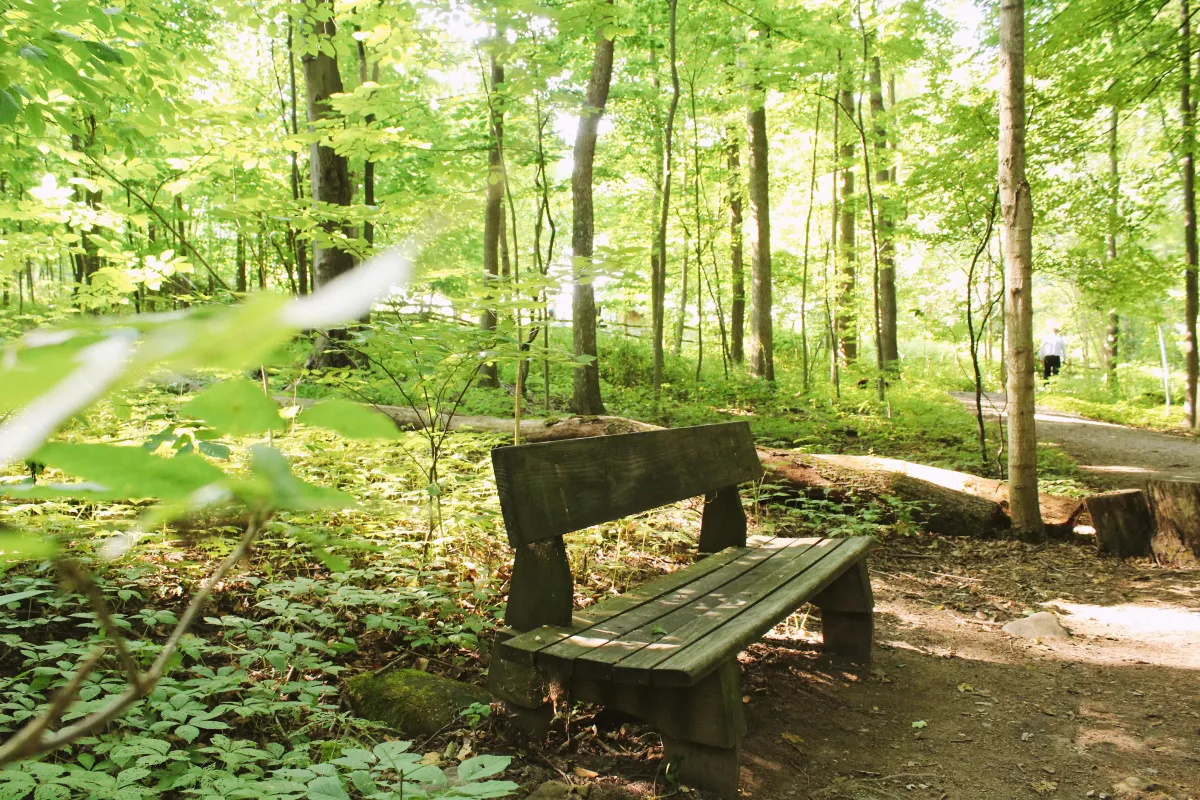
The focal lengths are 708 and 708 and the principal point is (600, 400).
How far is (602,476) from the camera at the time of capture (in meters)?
2.76

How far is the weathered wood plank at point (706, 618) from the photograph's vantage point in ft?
6.83

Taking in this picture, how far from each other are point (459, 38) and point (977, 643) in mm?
4930

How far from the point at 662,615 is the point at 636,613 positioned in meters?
0.10

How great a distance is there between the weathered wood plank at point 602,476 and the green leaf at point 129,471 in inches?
69.4

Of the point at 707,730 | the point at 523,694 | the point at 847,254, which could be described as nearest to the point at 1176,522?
the point at 707,730

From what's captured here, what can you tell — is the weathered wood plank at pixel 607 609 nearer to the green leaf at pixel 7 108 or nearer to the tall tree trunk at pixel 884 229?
the green leaf at pixel 7 108

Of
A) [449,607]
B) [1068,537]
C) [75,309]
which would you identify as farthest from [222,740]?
[1068,537]

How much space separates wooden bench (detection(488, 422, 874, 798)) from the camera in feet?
7.10

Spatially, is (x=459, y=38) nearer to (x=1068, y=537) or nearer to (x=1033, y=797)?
(x=1033, y=797)

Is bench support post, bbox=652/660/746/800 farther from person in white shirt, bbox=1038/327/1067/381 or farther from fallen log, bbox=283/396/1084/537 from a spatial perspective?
person in white shirt, bbox=1038/327/1067/381

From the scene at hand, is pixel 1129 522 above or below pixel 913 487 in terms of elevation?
below

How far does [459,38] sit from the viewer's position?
490 centimetres

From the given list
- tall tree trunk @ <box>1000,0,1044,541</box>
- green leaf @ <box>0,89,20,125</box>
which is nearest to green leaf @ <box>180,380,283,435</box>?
green leaf @ <box>0,89,20,125</box>

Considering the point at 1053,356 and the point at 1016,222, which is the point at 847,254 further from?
the point at 1053,356
